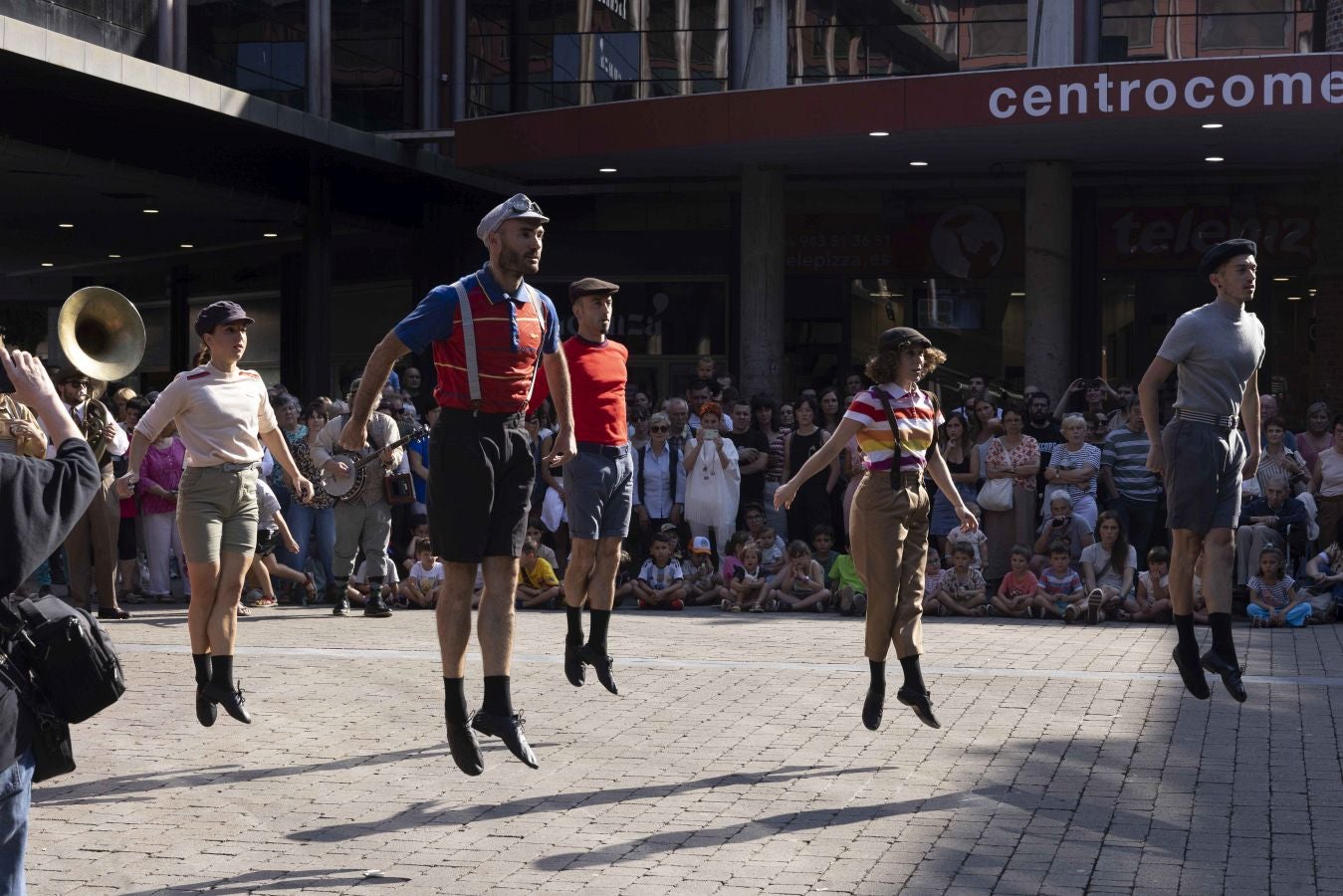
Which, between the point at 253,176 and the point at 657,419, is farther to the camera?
the point at 253,176

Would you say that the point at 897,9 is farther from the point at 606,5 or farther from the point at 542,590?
the point at 542,590

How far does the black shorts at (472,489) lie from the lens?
7.12 meters

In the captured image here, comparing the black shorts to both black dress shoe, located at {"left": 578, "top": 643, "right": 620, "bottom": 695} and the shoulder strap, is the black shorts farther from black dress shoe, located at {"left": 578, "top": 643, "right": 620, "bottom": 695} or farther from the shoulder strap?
black dress shoe, located at {"left": 578, "top": 643, "right": 620, "bottom": 695}

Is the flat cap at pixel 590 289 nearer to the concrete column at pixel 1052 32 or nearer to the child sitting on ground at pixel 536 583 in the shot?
the child sitting on ground at pixel 536 583

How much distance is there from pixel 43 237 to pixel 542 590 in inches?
725

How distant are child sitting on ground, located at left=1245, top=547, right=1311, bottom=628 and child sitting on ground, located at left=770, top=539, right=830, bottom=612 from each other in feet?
11.6

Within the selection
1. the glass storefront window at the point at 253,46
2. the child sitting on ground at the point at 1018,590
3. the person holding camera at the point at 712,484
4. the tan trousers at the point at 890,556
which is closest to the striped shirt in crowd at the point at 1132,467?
the child sitting on ground at the point at 1018,590

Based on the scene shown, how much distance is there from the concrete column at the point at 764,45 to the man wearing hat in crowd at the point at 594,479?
15.3 m

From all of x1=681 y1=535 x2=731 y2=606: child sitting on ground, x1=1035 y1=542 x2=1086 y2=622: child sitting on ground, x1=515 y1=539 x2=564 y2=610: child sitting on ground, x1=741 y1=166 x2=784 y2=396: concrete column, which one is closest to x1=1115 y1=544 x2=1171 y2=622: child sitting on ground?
x1=1035 y1=542 x2=1086 y2=622: child sitting on ground

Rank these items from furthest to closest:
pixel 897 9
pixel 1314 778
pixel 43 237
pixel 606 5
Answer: pixel 43 237, pixel 606 5, pixel 897 9, pixel 1314 778

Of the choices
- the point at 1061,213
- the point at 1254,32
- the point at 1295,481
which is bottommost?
the point at 1295,481

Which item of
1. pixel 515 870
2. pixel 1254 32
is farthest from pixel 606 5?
pixel 515 870

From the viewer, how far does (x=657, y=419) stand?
16.9 metres

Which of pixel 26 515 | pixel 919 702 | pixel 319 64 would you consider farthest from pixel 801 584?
pixel 319 64
